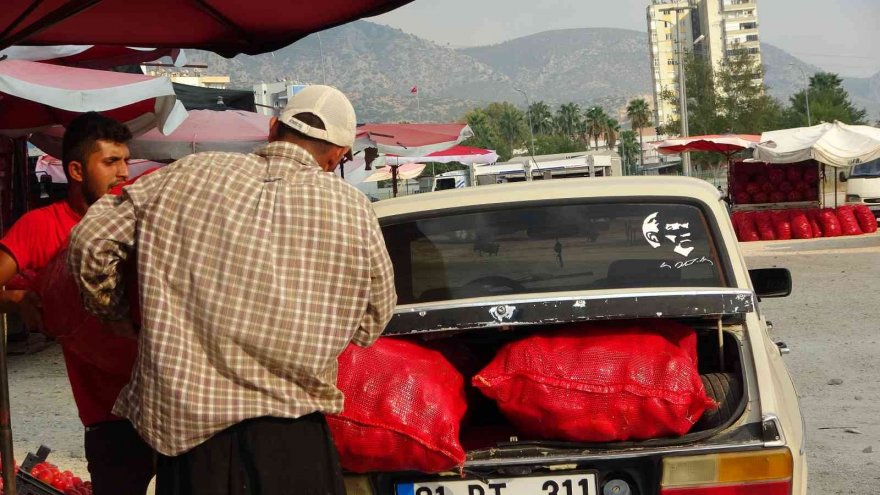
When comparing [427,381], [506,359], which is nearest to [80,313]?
[427,381]

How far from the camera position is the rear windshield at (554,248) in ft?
13.2

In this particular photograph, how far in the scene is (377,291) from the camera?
106 inches

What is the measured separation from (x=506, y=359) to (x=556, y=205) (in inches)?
34.1

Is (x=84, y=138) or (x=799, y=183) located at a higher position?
(x=84, y=138)

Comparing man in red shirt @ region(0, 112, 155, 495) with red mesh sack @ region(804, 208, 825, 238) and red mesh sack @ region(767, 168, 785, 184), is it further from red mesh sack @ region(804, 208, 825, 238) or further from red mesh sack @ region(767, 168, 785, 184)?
red mesh sack @ region(767, 168, 785, 184)

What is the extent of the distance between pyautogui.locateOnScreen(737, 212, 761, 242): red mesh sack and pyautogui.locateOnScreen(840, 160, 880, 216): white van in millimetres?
3498

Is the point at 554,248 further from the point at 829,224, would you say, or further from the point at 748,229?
the point at 748,229

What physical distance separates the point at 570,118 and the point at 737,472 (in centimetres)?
15185

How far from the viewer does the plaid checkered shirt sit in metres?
2.53

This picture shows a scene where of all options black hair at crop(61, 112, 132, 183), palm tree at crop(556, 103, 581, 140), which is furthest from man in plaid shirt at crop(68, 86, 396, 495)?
palm tree at crop(556, 103, 581, 140)

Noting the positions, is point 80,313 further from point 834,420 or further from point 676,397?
point 834,420

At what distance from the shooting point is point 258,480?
8.55ft

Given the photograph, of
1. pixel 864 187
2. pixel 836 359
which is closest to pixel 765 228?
pixel 864 187

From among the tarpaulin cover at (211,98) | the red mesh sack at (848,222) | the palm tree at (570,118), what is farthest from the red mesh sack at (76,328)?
the palm tree at (570,118)
